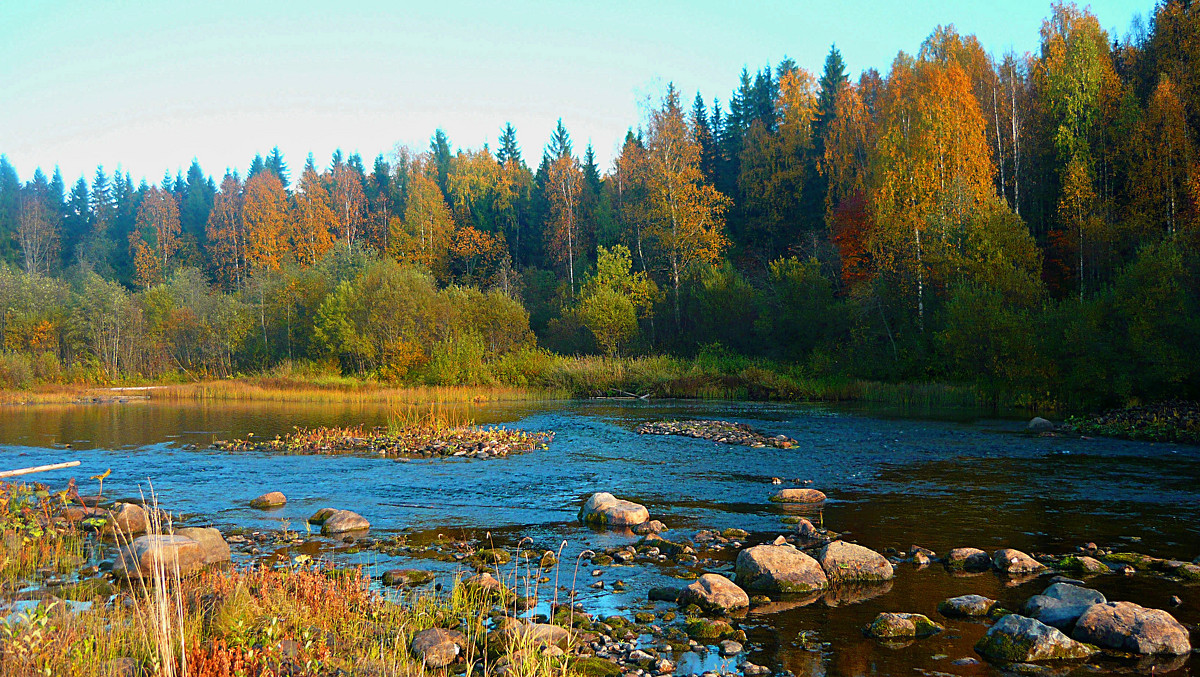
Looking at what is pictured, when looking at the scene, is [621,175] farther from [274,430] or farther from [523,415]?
[274,430]

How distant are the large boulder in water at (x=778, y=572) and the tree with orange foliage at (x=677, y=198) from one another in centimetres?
4207

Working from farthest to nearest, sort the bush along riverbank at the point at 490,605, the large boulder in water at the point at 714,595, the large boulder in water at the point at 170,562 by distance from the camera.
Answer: the large boulder in water at the point at 170,562 → the large boulder in water at the point at 714,595 → the bush along riverbank at the point at 490,605

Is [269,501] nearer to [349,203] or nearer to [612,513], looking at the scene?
[612,513]

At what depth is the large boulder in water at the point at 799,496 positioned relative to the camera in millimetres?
15445

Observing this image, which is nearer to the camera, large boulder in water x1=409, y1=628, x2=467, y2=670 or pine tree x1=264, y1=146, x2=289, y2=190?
large boulder in water x1=409, y1=628, x2=467, y2=670

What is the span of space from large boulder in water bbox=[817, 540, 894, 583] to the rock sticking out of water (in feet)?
40.8

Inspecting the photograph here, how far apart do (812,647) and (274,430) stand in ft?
82.8

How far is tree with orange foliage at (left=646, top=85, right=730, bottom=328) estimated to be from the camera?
175 ft

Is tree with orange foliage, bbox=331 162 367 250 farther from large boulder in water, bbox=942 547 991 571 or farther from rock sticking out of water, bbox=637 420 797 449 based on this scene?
large boulder in water, bbox=942 547 991 571

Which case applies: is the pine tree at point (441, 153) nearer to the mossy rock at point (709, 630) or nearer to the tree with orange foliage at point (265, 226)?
the tree with orange foliage at point (265, 226)

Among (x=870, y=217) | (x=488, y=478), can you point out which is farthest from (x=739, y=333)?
(x=488, y=478)

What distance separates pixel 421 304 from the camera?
4928 cm

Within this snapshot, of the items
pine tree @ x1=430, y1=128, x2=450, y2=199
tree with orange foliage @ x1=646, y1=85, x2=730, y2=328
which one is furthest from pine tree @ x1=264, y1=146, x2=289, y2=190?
tree with orange foliage @ x1=646, y1=85, x2=730, y2=328

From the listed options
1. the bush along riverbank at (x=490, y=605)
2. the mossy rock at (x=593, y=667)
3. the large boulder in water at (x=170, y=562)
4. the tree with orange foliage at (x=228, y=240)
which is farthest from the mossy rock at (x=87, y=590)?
the tree with orange foliage at (x=228, y=240)
